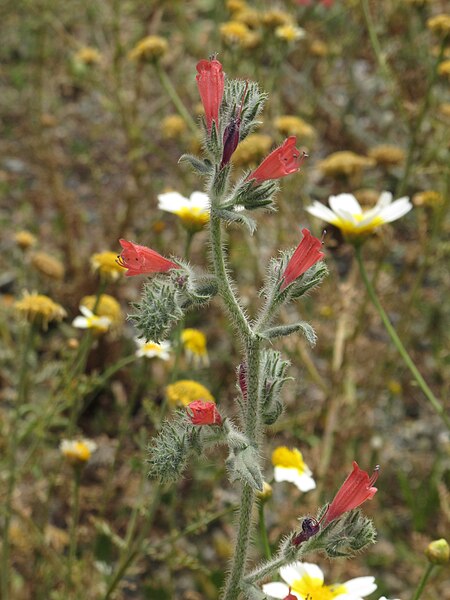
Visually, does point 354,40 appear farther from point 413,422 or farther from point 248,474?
point 248,474

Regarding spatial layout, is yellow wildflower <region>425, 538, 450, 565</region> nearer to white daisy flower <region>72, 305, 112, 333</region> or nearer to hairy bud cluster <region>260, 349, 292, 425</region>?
hairy bud cluster <region>260, 349, 292, 425</region>

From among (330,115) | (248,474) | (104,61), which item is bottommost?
(248,474)

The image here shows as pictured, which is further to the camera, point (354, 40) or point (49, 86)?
point (49, 86)

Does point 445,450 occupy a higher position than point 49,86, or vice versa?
point 49,86

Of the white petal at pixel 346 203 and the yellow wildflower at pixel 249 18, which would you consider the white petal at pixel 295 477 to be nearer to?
the white petal at pixel 346 203

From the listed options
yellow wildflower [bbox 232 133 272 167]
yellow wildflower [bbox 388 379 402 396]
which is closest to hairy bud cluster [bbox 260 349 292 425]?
yellow wildflower [bbox 232 133 272 167]

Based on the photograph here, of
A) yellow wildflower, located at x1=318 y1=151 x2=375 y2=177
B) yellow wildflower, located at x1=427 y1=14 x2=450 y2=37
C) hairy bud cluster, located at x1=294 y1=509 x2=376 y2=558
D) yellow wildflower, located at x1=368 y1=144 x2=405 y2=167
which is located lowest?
hairy bud cluster, located at x1=294 y1=509 x2=376 y2=558

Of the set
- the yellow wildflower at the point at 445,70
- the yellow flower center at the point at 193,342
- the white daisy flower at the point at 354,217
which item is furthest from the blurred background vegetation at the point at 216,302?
the white daisy flower at the point at 354,217

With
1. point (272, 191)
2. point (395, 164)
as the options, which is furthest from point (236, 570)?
point (395, 164)

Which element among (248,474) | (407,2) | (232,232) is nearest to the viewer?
(248,474)
